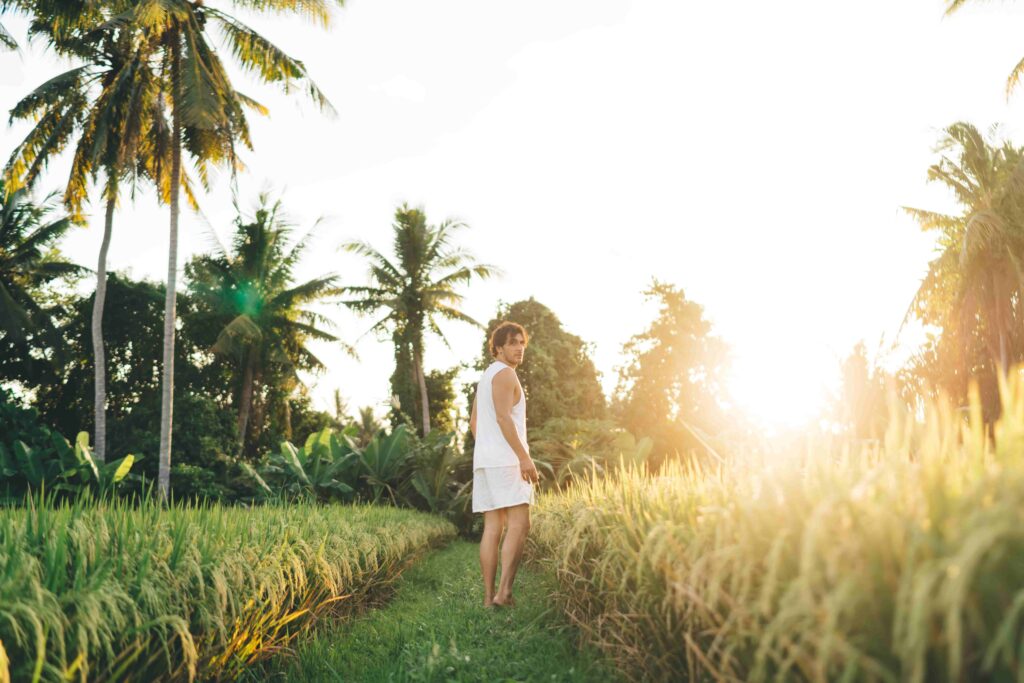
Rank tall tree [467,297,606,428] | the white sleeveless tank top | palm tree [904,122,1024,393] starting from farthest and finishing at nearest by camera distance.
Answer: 1. tall tree [467,297,606,428]
2. palm tree [904,122,1024,393]
3. the white sleeveless tank top

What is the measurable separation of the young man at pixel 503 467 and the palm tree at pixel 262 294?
21.9 meters

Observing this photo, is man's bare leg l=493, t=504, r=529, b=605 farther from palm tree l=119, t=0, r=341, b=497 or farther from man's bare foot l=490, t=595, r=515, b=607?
palm tree l=119, t=0, r=341, b=497

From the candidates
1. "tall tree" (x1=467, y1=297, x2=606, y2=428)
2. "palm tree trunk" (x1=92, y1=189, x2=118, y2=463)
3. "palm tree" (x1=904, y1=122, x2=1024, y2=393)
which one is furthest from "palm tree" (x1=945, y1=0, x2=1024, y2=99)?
"palm tree trunk" (x1=92, y1=189, x2=118, y2=463)

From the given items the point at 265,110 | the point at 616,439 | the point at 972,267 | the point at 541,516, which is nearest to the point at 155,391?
the point at 265,110

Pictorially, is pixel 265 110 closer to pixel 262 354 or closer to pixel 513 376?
pixel 262 354

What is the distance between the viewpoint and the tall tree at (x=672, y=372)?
30859 millimetres

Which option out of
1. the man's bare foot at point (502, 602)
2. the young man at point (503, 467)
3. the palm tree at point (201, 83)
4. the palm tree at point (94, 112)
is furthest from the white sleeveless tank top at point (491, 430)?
the palm tree at point (94, 112)

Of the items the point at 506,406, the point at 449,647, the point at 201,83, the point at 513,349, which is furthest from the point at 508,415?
the point at 201,83

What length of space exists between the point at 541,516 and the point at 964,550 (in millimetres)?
5456

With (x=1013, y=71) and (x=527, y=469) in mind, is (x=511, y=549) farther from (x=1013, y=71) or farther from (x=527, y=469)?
(x=1013, y=71)

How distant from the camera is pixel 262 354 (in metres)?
26.7

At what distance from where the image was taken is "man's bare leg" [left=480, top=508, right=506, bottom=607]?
458 centimetres

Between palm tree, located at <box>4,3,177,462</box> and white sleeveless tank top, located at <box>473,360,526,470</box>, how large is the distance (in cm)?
1391

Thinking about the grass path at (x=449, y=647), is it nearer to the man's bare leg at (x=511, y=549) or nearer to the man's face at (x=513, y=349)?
the man's bare leg at (x=511, y=549)
